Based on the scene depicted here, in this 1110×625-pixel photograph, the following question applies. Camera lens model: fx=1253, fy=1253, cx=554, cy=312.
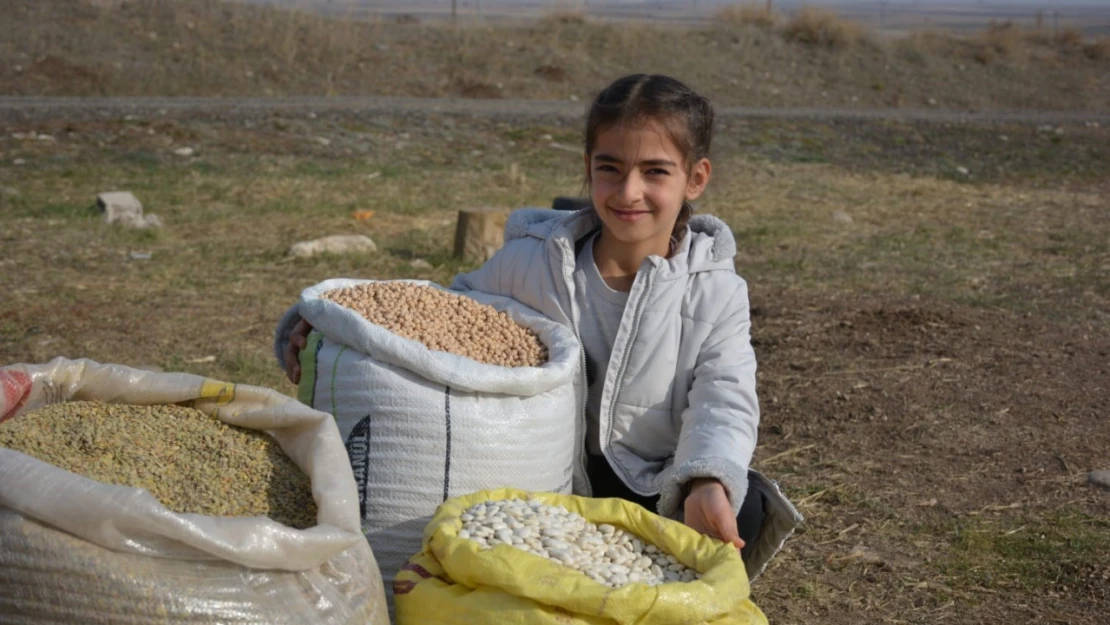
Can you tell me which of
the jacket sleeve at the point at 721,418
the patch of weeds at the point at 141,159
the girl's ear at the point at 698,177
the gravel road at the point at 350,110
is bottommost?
the gravel road at the point at 350,110

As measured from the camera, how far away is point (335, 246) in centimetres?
727

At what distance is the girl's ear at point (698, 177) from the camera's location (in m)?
3.00

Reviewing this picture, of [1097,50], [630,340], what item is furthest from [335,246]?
[1097,50]

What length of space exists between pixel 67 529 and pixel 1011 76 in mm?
25177

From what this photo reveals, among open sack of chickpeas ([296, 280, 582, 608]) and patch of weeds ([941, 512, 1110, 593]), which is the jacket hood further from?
patch of weeds ([941, 512, 1110, 593])

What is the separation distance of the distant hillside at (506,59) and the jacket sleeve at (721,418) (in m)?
14.1

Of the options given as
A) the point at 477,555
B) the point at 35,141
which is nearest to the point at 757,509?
the point at 477,555

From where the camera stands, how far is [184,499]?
2.24 metres

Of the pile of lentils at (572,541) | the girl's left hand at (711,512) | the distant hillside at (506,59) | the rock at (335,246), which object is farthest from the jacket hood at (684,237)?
the distant hillside at (506,59)

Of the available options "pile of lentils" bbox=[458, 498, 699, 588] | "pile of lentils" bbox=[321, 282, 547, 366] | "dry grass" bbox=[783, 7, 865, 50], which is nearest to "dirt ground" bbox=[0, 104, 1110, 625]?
"pile of lentils" bbox=[458, 498, 699, 588]

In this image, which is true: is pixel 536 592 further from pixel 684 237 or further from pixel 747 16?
pixel 747 16

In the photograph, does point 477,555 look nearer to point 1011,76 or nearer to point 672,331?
point 672,331

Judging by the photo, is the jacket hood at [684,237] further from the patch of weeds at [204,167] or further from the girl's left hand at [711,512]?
the patch of weeds at [204,167]

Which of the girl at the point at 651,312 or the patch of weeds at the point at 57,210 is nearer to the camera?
the girl at the point at 651,312
